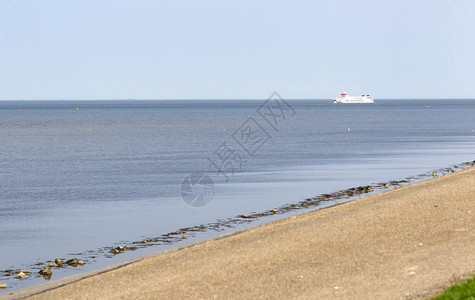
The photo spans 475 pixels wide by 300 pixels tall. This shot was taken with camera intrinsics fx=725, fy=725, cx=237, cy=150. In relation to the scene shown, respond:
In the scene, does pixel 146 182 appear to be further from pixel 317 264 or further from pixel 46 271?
pixel 317 264

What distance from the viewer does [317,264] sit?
44.2 ft

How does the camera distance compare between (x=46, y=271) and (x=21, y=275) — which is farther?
(x=46, y=271)

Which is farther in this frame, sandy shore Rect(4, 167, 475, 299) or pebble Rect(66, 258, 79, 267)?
pebble Rect(66, 258, 79, 267)

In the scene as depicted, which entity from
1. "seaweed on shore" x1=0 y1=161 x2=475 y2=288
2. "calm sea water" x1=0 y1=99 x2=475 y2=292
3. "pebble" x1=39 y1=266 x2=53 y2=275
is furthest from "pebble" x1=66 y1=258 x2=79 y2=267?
"pebble" x1=39 y1=266 x2=53 y2=275

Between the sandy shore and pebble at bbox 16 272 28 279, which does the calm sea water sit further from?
the sandy shore

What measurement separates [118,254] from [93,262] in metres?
0.97

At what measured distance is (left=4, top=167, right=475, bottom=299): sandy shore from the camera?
38.8 feet

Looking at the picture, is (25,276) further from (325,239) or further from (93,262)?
(325,239)

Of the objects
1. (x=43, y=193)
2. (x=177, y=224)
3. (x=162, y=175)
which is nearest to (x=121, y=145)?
(x=162, y=175)

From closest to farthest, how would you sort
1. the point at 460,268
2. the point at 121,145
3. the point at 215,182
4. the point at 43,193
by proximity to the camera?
1. the point at 460,268
2. the point at 43,193
3. the point at 215,182
4. the point at 121,145

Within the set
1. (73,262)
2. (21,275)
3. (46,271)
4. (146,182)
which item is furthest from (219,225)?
(146,182)

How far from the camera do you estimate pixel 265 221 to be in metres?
22.6

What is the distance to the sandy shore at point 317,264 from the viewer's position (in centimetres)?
1182

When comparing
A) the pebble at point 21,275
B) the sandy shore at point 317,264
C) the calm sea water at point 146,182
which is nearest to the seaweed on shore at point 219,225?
the pebble at point 21,275
